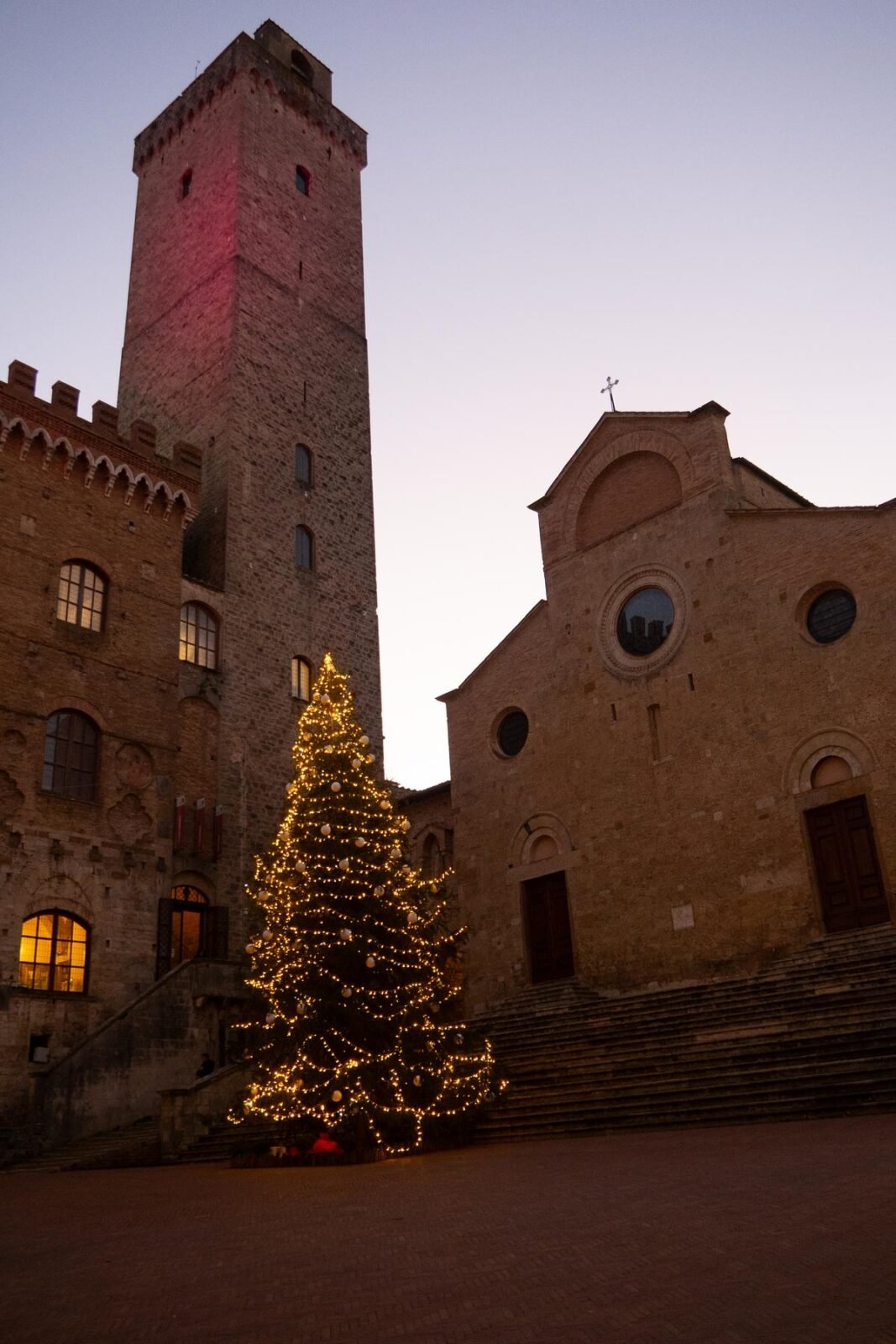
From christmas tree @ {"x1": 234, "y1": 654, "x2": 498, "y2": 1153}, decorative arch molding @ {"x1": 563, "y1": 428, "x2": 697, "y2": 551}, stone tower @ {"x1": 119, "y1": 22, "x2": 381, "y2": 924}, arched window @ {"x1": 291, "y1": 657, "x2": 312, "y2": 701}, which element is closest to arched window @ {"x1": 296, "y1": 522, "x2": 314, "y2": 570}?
stone tower @ {"x1": 119, "y1": 22, "x2": 381, "y2": 924}

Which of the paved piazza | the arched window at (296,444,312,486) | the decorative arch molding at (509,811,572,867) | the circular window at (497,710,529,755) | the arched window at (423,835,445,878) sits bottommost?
the paved piazza

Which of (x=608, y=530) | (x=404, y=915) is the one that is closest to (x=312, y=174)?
(x=608, y=530)

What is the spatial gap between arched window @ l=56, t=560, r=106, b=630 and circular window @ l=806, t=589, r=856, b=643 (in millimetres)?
15185

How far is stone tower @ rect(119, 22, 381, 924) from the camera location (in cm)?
2606

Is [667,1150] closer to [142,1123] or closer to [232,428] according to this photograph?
[142,1123]

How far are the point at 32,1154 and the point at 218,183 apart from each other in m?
27.0

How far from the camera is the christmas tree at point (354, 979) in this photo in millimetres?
14195

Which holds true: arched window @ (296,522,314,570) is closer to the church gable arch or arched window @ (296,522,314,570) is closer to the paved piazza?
the church gable arch

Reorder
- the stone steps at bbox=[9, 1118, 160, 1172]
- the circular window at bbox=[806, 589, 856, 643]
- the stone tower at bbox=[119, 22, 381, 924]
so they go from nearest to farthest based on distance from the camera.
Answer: the stone steps at bbox=[9, 1118, 160, 1172] < the circular window at bbox=[806, 589, 856, 643] < the stone tower at bbox=[119, 22, 381, 924]

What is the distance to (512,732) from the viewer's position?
26.5 metres

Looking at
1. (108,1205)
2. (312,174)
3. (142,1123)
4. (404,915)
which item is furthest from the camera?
(312,174)

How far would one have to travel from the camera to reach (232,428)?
28.1m

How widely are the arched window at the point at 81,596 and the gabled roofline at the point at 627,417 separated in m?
11.2

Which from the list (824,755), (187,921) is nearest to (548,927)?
(824,755)
